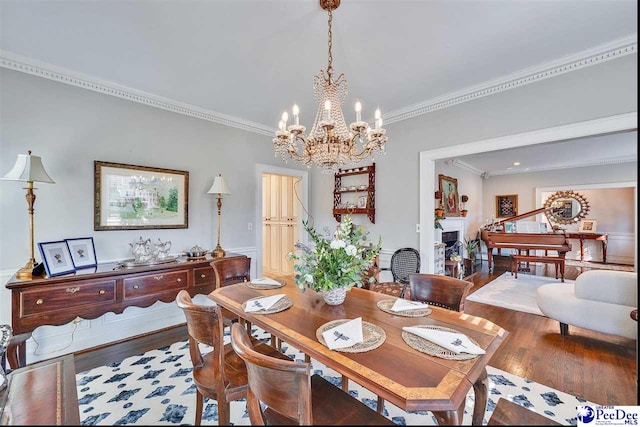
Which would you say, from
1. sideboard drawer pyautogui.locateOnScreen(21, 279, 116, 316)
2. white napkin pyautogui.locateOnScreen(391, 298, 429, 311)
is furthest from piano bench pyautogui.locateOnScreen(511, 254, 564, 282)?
sideboard drawer pyautogui.locateOnScreen(21, 279, 116, 316)

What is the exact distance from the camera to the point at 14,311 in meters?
1.92

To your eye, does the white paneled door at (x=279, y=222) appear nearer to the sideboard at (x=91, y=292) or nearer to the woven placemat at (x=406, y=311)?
the sideboard at (x=91, y=292)

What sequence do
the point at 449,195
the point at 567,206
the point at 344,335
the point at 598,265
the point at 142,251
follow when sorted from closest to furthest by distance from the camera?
the point at 344,335, the point at 142,251, the point at 449,195, the point at 598,265, the point at 567,206

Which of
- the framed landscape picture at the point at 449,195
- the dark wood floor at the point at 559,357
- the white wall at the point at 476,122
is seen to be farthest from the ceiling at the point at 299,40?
the framed landscape picture at the point at 449,195

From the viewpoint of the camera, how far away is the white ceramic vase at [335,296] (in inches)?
63.9

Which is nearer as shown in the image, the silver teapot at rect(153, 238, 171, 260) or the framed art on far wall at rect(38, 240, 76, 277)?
the framed art on far wall at rect(38, 240, 76, 277)

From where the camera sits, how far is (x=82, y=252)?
2.45 metres

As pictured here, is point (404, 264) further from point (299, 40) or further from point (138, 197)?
point (138, 197)

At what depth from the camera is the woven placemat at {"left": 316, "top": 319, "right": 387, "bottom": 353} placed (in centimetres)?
111

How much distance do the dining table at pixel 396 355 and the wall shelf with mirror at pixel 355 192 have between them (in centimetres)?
209

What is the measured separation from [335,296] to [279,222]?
3891 mm

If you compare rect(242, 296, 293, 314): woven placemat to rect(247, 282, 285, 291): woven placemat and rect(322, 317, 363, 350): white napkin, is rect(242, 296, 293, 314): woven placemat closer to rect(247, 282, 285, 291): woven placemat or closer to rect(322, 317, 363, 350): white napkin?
rect(247, 282, 285, 291): woven placemat

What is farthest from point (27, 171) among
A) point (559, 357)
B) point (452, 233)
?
point (452, 233)

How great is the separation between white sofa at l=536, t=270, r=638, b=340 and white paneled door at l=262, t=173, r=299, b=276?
12.1ft
